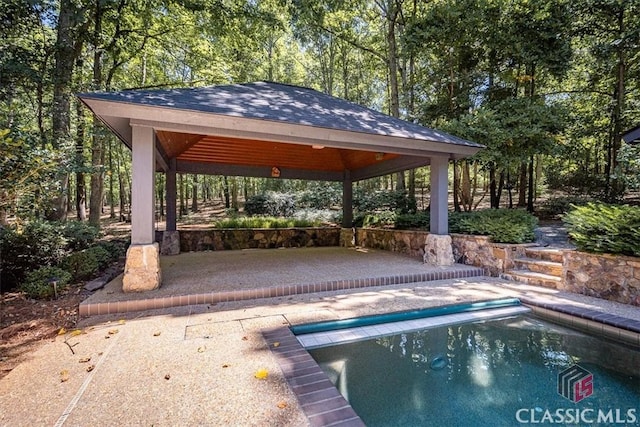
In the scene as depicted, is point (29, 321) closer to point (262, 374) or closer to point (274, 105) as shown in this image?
point (262, 374)

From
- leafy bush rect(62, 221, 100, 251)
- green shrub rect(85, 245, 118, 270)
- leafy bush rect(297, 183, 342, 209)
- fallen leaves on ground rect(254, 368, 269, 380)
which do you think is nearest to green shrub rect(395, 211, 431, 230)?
leafy bush rect(297, 183, 342, 209)

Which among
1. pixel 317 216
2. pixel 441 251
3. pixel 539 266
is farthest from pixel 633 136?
pixel 317 216

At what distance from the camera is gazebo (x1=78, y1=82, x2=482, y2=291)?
4.66 metres

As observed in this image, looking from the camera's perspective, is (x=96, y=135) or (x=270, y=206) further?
(x=270, y=206)

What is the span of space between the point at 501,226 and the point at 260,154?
22.0 ft

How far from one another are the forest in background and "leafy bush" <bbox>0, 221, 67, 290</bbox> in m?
0.34

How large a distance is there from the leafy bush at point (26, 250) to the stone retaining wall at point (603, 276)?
9.16 metres

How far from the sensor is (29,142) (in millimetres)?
4930

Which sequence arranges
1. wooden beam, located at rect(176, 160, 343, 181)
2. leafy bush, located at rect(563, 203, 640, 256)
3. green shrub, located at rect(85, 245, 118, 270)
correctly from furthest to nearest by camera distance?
1. wooden beam, located at rect(176, 160, 343, 181)
2. green shrub, located at rect(85, 245, 118, 270)
3. leafy bush, located at rect(563, 203, 640, 256)

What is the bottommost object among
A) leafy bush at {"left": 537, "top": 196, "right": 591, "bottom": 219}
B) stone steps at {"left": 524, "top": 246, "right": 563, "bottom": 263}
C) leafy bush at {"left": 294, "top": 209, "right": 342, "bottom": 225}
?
stone steps at {"left": 524, "top": 246, "right": 563, "bottom": 263}

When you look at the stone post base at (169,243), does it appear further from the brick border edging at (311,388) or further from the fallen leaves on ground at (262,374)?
the fallen leaves on ground at (262,374)

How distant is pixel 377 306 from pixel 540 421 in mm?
2281

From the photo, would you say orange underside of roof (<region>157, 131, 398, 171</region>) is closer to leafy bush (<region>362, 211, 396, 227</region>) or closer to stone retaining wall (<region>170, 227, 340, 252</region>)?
leafy bush (<region>362, 211, 396, 227</region>)

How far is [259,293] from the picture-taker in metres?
4.90
